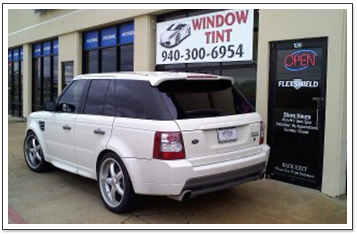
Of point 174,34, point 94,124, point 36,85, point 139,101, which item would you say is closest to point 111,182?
point 94,124

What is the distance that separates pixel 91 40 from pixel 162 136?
866 cm

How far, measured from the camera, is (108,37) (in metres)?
11.1

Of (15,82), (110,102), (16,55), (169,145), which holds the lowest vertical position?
(169,145)

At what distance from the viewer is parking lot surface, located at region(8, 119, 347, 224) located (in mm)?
4559

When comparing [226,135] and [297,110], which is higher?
[297,110]

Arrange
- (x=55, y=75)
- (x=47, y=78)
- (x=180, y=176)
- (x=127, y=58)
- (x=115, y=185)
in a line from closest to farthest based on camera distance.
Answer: (x=180, y=176) < (x=115, y=185) < (x=127, y=58) < (x=55, y=75) < (x=47, y=78)

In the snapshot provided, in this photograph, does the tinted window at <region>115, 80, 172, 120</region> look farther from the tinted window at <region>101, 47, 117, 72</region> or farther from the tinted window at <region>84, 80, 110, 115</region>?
the tinted window at <region>101, 47, 117, 72</region>

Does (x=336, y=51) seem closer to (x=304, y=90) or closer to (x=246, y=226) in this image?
(x=304, y=90)

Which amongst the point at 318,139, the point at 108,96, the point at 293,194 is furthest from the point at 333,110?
the point at 108,96

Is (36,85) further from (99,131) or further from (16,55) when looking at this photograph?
(99,131)

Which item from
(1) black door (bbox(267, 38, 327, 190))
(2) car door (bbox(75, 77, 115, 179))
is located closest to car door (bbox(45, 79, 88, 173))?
(2) car door (bbox(75, 77, 115, 179))

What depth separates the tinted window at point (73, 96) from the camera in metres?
5.62

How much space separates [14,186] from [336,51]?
5253 mm

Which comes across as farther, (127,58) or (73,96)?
(127,58)
